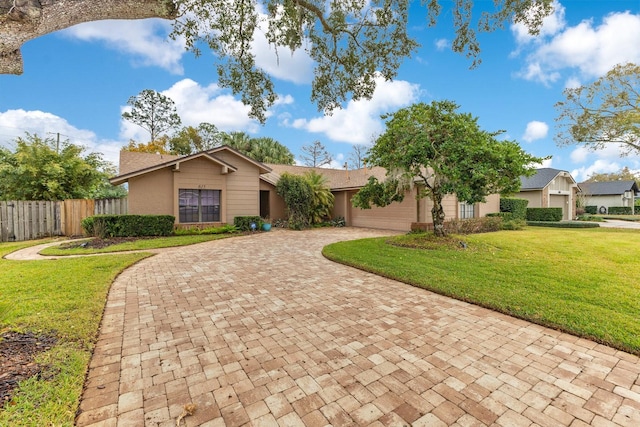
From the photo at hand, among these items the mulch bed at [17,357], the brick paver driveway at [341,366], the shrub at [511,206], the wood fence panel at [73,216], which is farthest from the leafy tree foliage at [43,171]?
the shrub at [511,206]

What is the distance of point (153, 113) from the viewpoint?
89.4 feet

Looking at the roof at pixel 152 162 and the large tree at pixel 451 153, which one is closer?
the large tree at pixel 451 153

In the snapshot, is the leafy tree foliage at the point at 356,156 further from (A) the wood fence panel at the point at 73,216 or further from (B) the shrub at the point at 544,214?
(A) the wood fence panel at the point at 73,216

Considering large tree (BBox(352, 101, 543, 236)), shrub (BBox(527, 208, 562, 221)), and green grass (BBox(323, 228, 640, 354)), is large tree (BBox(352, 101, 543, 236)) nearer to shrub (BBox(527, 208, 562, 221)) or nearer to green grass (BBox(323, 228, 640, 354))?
green grass (BBox(323, 228, 640, 354))

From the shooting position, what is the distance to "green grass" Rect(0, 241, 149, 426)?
2.12 m

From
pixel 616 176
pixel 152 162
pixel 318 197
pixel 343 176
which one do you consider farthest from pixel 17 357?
pixel 616 176

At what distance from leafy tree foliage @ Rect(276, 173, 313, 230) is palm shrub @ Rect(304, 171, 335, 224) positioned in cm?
43

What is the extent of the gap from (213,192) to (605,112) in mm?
24953

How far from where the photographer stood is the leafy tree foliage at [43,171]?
13.5 meters

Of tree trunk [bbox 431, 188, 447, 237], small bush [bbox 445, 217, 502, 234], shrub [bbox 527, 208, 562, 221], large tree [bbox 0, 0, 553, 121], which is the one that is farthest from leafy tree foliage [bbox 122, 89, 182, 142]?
shrub [bbox 527, 208, 562, 221]

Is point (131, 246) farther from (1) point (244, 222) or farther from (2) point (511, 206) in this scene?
(2) point (511, 206)

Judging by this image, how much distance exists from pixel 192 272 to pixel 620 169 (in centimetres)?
6202

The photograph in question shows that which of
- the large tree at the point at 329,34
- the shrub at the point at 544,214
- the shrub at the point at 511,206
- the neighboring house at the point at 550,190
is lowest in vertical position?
the shrub at the point at 544,214

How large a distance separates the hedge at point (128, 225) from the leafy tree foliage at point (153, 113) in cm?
1904
